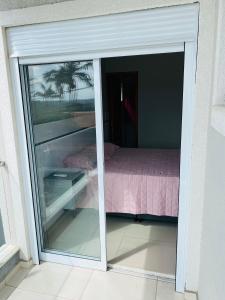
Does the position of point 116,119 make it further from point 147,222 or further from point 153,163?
point 147,222

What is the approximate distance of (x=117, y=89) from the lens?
4996 mm

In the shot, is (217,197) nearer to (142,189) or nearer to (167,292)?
(167,292)

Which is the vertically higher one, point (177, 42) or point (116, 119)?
point (177, 42)

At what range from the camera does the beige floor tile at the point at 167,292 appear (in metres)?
1.98

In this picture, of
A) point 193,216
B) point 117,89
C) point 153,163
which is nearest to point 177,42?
point 193,216

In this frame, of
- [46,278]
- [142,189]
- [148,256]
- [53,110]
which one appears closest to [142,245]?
[148,256]

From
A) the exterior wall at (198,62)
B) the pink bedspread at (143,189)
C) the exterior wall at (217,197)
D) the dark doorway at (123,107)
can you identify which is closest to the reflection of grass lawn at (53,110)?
the exterior wall at (198,62)

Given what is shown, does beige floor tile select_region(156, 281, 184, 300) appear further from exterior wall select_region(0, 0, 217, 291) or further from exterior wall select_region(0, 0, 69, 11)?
exterior wall select_region(0, 0, 69, 11)

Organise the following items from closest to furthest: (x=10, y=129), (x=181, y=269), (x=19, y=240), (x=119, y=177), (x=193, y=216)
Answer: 1. (x=193, y=216)
2. (x=181, y=269)
3. (x=10, y=129)
4. (x=19, y=240)
5. (x=119, y=177)

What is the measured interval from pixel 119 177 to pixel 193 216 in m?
1.10

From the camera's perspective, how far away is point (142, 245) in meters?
2.65

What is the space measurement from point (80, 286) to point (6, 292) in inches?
26.5

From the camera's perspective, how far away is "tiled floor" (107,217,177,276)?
236 centimetres

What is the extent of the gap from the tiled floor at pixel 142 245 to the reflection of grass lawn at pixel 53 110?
156 centimetres
